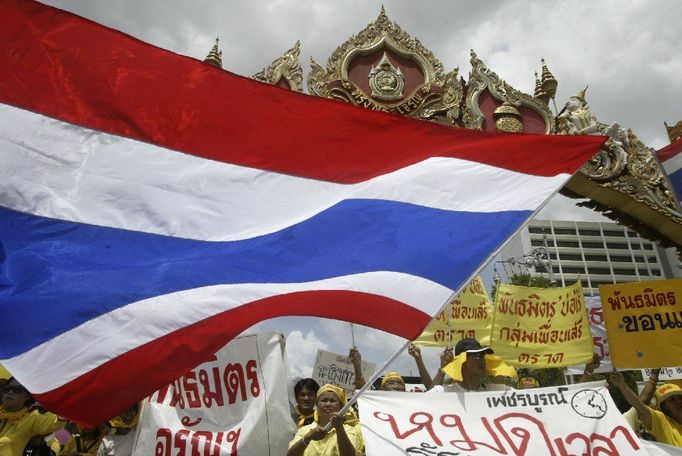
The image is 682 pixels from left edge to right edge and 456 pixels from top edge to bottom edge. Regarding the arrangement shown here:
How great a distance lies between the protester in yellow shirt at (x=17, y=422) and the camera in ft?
14.7

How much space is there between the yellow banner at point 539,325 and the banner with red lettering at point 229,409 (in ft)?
12.5

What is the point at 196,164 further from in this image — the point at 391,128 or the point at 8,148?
the point at 391,128

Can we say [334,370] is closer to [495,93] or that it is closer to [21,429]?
[21,429]

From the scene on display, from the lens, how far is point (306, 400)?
4328mm

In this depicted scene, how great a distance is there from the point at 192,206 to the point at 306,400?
2.17 m

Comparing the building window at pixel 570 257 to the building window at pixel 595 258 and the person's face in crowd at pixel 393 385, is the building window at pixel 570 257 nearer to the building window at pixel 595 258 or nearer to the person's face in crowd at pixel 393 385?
the building window at pixel 595 258

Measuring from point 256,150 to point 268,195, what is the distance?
31cm

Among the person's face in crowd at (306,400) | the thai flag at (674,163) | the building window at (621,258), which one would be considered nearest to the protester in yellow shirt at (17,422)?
the person's face in crowd at (306,400)

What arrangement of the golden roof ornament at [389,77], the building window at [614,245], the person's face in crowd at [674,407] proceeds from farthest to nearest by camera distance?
the building window at [614,245]
the golden roof ornament at [389,77]
the person's face in crowd at [674,407]

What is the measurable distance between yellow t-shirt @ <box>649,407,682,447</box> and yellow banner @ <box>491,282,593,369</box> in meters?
2.76

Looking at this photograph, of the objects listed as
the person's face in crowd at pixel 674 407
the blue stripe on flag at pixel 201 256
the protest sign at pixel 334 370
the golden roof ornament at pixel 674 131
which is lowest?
the person's face in crowd at pixel 674 407

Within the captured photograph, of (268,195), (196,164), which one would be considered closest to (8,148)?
(196,164)

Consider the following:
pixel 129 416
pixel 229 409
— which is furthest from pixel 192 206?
pixel 129 416

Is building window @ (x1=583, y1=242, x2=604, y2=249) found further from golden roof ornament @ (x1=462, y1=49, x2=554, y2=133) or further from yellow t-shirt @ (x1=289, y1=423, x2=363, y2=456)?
yellow t-shirt @ (x1=289, y1=423, x2=363, y2=456)
